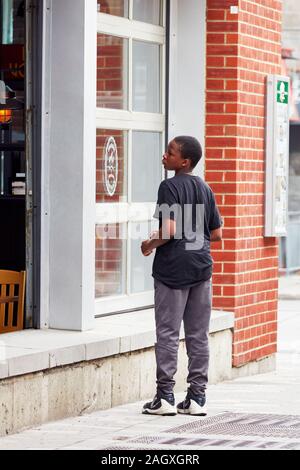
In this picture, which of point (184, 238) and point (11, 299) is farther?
point (11, 299)

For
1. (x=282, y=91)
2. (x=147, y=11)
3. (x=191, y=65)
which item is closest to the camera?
(x=147, y=11)

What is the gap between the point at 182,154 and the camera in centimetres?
905

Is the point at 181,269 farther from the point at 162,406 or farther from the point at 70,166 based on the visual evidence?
the point at 70,166

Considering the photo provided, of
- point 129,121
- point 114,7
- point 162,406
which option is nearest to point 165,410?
point 162,406

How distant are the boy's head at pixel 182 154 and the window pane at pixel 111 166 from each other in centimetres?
143

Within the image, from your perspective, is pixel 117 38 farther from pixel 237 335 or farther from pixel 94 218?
pixel 237 335

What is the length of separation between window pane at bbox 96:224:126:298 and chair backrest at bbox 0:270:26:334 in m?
0.63

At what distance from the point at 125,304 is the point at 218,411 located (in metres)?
1.61

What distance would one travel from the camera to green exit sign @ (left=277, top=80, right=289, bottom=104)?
12203 millimetres

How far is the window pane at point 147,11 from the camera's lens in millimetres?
10961

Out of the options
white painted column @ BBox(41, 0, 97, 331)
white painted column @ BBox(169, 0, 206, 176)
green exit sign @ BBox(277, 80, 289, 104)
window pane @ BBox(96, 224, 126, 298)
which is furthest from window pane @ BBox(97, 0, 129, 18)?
green exit sign @ BBox(277, 80, 289, 104)

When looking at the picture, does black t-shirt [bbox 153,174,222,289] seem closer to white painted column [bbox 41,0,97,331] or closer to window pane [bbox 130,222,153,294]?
white painted column [bbox 41,0,97,331]

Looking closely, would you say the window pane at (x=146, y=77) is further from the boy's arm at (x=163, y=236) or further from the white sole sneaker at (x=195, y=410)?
the white sole sneaker at (x=195, y=410)

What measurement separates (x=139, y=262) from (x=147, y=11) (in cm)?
198
